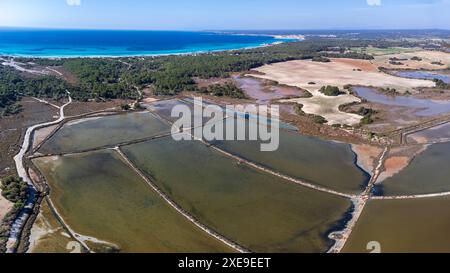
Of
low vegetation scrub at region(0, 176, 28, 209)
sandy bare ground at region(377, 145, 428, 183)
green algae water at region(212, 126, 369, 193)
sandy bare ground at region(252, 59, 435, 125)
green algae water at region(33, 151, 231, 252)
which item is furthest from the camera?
sandy bare ground at region(252, 59, 435, 125)

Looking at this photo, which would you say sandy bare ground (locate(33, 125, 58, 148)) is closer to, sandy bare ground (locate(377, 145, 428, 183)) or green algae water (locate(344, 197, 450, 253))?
green algae water (locate(344, 197, 450, 253))

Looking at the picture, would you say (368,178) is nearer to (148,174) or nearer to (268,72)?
(148,174)

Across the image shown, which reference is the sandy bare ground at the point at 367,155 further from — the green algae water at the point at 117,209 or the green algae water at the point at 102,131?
the green algae water at the point at 102,131

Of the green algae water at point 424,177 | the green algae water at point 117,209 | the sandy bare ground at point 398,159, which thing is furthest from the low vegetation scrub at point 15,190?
the sandy bare ground at point 398,159

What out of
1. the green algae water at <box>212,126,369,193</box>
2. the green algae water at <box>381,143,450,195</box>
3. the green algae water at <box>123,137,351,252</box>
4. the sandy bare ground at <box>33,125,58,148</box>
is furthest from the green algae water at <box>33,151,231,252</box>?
the green algae water at <box>381,143,450,195</box>

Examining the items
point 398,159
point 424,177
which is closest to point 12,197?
point 424,177

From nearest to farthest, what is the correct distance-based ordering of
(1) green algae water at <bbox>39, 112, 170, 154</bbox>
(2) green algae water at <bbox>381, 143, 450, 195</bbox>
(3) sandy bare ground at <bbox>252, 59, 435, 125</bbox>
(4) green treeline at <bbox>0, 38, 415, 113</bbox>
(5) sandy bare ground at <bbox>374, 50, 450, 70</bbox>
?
(2) green algae water at <bbox>381, 143, 450, 195</bbox>
(1) green algae water at <bbox>39, 112, 170, 154</bbox>
(3) sandy bare ground at <bbox>252, 59, 435, 125</bbox>
(4) green treeline at <bbox>0, 38, 415, 113</bbox>
(5) sandy bare ground at <bbox>374, 50, 450, 70</bbox>
